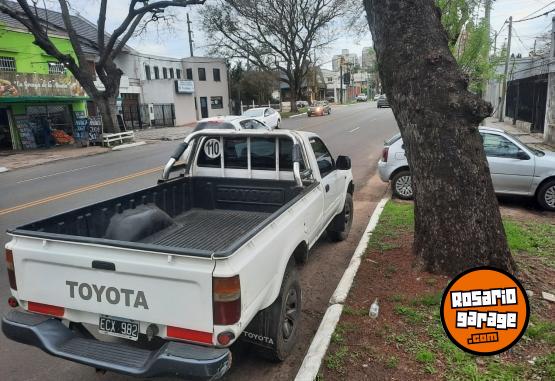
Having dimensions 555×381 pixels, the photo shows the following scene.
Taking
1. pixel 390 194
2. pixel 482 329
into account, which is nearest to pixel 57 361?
pixel 482 329

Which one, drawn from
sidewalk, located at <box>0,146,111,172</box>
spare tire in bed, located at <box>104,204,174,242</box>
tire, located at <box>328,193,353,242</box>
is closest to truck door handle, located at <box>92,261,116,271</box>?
spare tire in bed, located at <box>104,204,174,242</box>

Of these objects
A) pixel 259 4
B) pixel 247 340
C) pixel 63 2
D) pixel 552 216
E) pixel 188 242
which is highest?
pixel 259 4

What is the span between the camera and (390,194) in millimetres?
9703

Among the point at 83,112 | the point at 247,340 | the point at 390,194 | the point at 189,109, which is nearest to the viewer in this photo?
the point at 247,340

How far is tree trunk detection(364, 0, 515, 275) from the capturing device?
4.14 meters

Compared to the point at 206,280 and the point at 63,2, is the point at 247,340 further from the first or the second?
the point at 63,2

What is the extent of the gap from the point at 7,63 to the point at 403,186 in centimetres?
2305

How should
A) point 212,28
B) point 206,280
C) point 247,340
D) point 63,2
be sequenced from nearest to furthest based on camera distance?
point 206,280
point 247,340
point 63,2
point 212,28

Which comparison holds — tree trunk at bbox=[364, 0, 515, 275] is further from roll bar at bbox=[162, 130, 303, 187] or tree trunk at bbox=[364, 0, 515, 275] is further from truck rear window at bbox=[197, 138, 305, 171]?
truck rear window at bbox=[197, 138, 305, 171]

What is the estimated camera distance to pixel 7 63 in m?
23.3

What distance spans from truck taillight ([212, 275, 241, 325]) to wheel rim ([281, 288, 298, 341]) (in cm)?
96

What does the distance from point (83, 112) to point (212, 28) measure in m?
22.3

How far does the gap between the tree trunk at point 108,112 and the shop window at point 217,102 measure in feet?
71.3

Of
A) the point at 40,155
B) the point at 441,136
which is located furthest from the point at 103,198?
the point at 40,155
